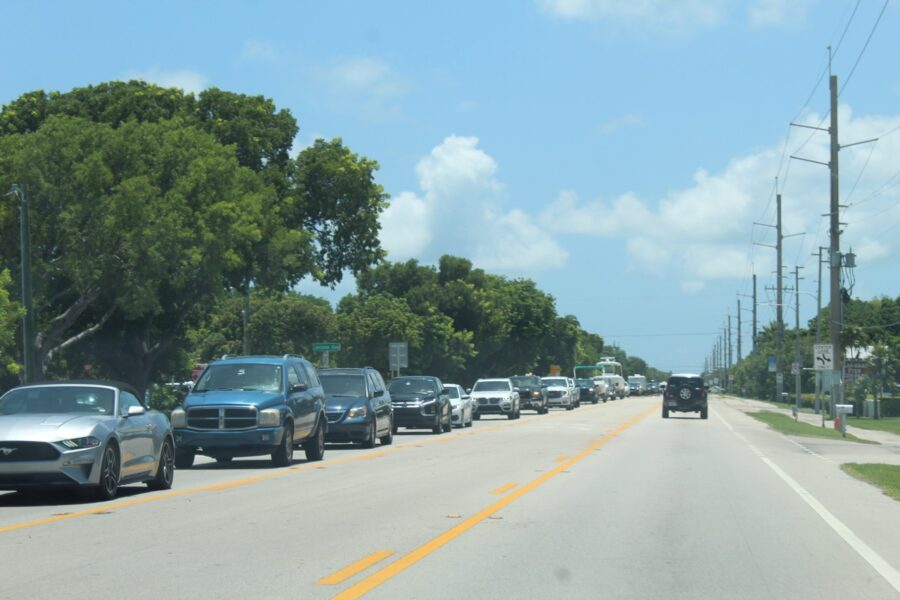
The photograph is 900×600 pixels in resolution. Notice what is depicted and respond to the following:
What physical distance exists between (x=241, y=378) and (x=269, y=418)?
4.81 feet

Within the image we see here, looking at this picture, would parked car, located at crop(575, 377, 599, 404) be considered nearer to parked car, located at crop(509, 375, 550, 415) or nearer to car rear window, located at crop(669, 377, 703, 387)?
parked car, located at crop(509, 375, 550, 415)

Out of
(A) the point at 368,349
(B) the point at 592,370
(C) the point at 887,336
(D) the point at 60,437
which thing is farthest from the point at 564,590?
(B) the point at 592,370

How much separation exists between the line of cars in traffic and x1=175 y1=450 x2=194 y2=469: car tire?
22mm

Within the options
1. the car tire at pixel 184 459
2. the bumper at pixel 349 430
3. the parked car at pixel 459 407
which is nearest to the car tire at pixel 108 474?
the car tire at pixel 184 459

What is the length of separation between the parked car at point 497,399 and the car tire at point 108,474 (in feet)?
120

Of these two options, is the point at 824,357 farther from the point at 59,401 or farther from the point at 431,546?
the point at 431,546

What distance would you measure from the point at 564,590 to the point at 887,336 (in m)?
85.5

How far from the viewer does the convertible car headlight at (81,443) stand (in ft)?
48.3

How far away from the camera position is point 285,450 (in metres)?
22.1

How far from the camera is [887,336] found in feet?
292

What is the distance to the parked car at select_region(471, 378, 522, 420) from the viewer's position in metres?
51.9

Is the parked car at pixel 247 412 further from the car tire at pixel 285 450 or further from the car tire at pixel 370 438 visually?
the car tire at pixel 370 438

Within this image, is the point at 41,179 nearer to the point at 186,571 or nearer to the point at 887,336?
the point at 186,571

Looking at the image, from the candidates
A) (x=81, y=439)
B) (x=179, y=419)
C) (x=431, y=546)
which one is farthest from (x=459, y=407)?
(x=431, y=546)
